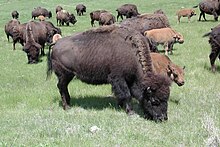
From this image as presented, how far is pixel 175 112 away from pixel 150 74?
3.31 feet

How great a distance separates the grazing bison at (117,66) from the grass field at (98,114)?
39 centimetres

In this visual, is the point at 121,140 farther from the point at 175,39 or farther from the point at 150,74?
the point at 175,39

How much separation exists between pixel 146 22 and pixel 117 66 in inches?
328

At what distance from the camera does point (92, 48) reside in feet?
31.6

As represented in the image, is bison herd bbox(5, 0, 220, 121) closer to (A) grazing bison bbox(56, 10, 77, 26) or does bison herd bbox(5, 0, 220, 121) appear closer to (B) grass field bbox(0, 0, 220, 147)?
(B) grass field bbox(0, 0, 220, 147)

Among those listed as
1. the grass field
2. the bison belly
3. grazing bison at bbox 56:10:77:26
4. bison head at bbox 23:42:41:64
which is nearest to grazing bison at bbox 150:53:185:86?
the grass field

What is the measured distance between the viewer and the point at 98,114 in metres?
8.98

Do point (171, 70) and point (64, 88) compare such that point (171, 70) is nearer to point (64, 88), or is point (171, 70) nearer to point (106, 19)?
point (64, 88)

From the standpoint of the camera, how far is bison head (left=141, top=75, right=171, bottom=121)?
8.38 meters

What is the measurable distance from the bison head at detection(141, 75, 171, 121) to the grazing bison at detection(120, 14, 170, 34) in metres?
7.80

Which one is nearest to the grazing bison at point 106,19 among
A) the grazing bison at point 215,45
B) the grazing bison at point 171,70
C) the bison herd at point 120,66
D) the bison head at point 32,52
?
the bison head at point 32,52

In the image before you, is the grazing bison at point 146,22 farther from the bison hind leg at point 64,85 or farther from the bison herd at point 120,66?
the bison hind leg at point 64,85

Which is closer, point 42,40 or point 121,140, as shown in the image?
point 121,140

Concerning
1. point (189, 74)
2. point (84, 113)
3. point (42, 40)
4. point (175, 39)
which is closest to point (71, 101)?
point (84, 113)
